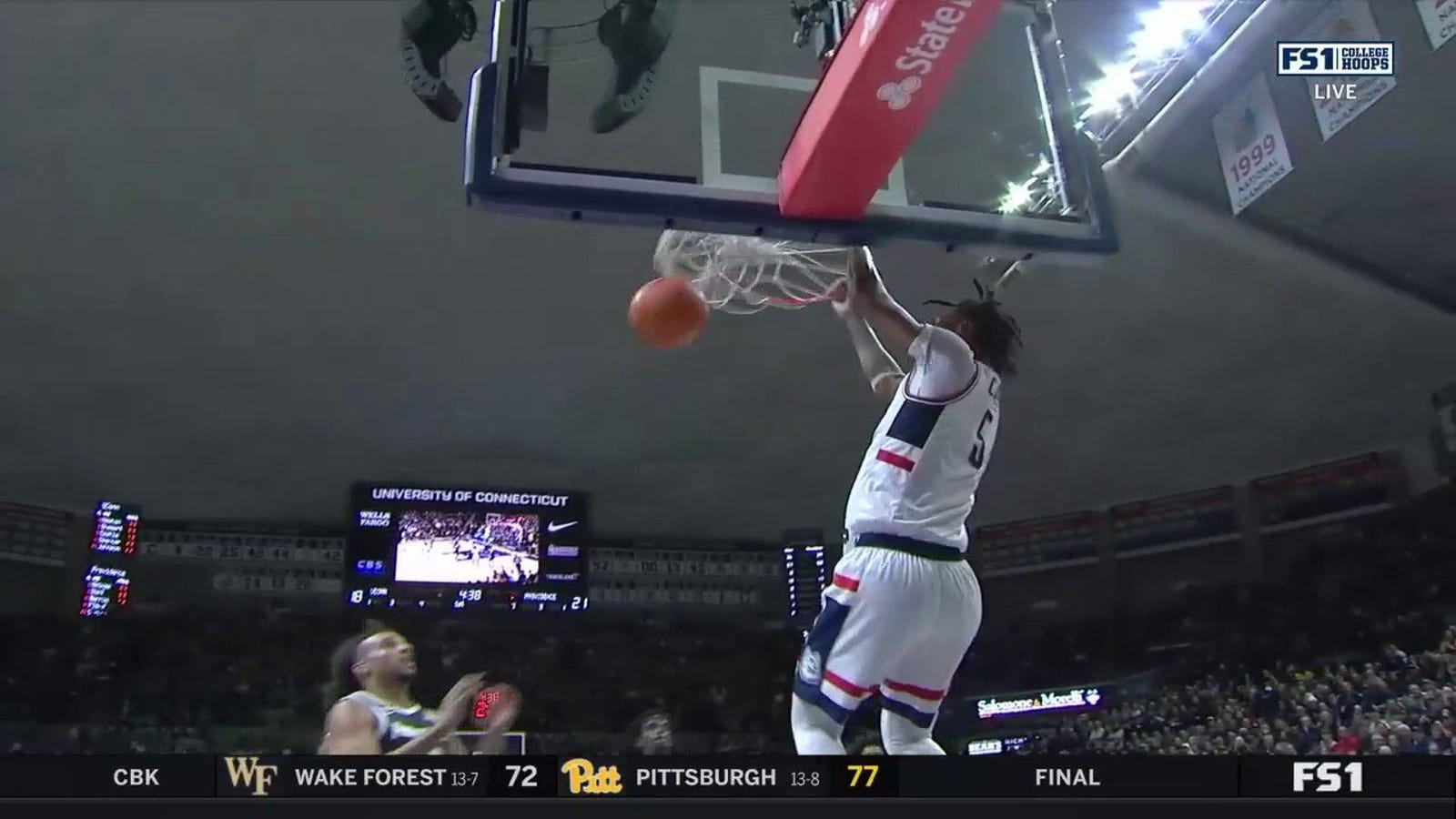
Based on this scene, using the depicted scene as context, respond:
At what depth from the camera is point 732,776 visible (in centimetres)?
261

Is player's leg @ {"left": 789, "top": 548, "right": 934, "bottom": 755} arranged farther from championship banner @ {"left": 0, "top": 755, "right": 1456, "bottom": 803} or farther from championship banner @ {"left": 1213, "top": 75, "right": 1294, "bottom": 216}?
championship banner @ {"left": 1213, "top": 75, "right": 1294, "bottom": 216}

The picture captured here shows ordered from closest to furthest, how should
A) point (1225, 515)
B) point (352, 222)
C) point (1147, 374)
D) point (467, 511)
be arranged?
point (352, 222) → point (467, 511) → point (1147, 374) → point (1225, 515)

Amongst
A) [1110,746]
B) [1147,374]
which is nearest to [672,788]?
[1110,746]

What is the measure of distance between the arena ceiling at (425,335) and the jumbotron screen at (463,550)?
1.11m

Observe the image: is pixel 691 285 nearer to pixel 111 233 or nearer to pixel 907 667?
pixel 907 667

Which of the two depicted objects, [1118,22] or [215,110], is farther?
[215,110]

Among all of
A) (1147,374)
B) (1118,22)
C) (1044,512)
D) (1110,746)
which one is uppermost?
(1118,22)

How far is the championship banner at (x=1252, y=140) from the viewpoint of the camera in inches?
267

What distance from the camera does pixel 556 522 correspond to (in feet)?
35.1

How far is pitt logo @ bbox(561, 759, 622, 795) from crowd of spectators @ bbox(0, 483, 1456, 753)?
24.2ft

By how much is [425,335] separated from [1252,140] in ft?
22.9

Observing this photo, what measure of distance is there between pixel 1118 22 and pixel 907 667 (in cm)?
548

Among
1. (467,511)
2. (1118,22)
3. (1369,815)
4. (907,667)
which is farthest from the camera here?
(467,511)

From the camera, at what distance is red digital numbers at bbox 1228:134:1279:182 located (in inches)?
281
